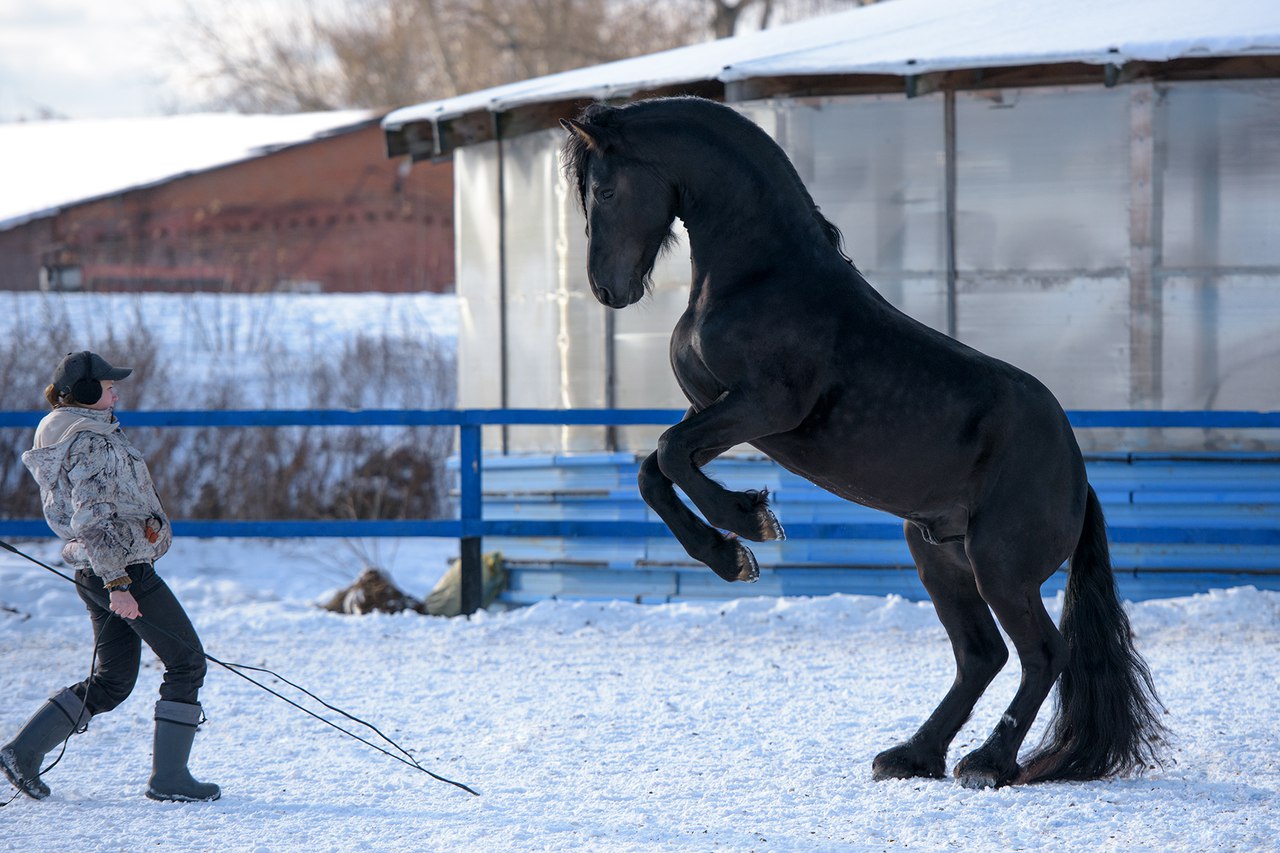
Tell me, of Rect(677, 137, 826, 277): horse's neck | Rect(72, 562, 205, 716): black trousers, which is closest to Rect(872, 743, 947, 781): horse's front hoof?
Rect(677, 137, 826, 277): horse's neck

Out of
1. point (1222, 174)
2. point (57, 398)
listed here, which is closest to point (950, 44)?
point (1222, 174)

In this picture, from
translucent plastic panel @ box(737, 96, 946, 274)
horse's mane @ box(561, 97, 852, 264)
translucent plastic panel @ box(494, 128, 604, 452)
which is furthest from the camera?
translucent plastic panel @ box(494, 128, 604, 452)

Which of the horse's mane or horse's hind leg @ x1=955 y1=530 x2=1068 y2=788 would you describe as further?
horse's hind leg @ x1=955 y1=530 x2=1068 y2=788

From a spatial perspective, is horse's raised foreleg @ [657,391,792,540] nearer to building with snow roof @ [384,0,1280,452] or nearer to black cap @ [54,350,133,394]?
black cap @ [54,350,133,394]

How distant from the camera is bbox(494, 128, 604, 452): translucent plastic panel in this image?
10328 mm

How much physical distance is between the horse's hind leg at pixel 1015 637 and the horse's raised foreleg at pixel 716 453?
83 centimetres

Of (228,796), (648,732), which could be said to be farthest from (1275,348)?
(228,796)

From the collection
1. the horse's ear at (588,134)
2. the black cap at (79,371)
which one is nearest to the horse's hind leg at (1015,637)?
the horse's ear at (588,134)

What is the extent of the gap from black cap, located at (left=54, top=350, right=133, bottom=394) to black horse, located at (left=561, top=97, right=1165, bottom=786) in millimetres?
1796

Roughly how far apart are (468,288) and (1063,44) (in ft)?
17.3

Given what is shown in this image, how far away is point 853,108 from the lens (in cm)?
941

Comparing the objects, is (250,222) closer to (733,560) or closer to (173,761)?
(173,761)

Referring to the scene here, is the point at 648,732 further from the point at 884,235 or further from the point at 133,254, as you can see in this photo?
the point at 133,254

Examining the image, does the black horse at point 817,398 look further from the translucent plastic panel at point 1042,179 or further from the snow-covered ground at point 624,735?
the translucent plastic panel at point 1042,179
